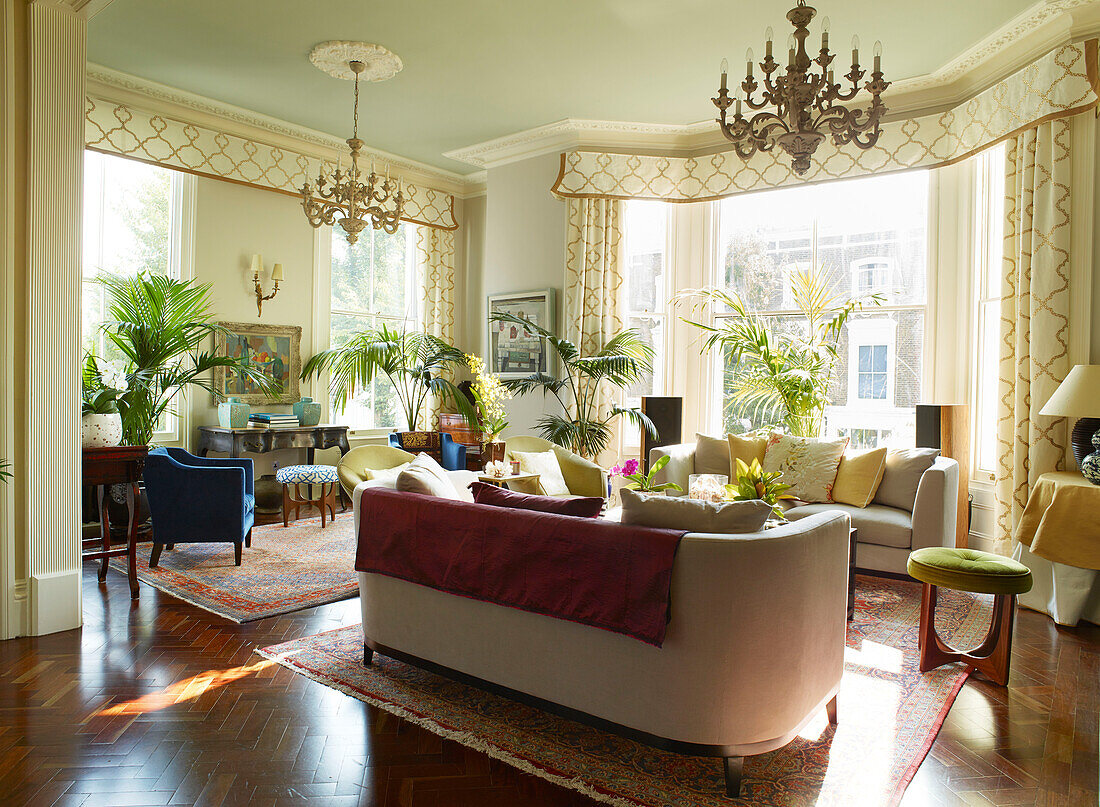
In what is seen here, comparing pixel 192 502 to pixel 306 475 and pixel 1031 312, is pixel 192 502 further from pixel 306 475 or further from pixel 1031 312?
pixel 1031 312

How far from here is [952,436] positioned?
4949 millimetres

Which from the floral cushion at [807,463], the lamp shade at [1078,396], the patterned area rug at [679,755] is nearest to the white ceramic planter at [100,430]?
the patterned area rug at [679,755]

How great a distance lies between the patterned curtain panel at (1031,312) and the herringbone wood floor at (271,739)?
4.47 ft

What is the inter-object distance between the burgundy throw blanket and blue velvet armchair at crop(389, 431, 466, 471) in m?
3.11

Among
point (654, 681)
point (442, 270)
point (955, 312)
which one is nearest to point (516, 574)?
point (654, 681)

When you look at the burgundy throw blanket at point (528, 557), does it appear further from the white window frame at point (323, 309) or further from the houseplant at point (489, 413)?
the white window frame at point (323, 309)

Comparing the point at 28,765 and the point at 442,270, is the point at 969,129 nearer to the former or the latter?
the point at 442,270

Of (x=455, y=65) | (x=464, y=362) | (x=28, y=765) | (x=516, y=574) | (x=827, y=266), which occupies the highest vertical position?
(x=455, y=65)

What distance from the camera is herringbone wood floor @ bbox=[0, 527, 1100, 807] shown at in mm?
2234

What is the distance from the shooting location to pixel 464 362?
23.9 feet

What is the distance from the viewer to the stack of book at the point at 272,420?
19.9 feet

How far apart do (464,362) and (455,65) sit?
A: 2.90 m

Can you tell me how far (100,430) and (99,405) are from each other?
592 mm

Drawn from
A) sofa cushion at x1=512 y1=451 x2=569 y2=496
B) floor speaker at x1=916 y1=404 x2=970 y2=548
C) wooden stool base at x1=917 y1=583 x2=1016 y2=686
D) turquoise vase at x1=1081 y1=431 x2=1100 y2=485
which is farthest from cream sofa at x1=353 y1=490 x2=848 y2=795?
floor speaker at x1=916 y1=404 x2=970 y2=548
